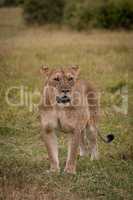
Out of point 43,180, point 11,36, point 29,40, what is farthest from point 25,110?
point 11,36

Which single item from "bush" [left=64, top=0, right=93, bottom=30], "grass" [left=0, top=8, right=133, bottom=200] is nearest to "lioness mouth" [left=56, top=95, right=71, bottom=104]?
"grass" [left=0, top=8, right=133, bottom=200]

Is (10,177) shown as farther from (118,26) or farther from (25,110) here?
(118,26)

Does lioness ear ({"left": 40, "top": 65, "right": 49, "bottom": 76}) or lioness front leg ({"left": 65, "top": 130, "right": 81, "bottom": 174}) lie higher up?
lioness ear ({"left": 40, "top": 65, "right": 49, "bottom": 76})

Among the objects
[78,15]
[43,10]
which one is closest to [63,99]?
[78,15]

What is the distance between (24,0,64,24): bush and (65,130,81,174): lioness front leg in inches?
826

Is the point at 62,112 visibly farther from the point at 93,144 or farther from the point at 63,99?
the point at 93,144

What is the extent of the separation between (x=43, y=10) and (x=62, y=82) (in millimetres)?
22077

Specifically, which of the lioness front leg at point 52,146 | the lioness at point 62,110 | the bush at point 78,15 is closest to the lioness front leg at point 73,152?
the lioness at point 62,110

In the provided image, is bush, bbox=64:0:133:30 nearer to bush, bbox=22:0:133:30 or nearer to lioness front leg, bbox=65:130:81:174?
bush, bbox=22:0:133:30

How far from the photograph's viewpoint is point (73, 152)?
21.9ft

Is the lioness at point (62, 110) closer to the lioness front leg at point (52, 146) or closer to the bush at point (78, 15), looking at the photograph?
the lioness front leg at point (52, 146)

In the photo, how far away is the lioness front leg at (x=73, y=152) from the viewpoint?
667 cm

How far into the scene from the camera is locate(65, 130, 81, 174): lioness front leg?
6.67 m

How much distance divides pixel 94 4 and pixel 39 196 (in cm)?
1958
